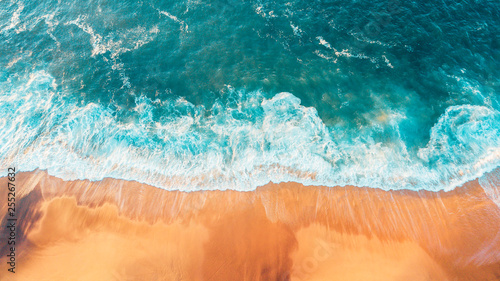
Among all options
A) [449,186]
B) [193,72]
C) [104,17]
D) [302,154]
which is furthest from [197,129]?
[449,186]

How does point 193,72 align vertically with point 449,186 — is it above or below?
above

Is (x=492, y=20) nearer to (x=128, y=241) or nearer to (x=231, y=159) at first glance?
(x=231, y=159)

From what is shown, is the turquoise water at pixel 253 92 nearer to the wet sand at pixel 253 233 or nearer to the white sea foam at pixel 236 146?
the white sea foam at pixel 236 146

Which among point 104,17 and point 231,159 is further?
point 104,17

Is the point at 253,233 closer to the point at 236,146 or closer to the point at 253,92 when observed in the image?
the point at 236,146

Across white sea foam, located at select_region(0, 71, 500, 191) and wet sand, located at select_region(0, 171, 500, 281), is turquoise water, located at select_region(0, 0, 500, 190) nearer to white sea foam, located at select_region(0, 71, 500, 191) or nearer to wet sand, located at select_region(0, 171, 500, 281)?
white sea foam, located at select_region(0, 71, 500, 191)

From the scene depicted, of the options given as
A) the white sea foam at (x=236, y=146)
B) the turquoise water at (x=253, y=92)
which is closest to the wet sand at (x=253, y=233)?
the white sea foam at (x=236, y=146)
